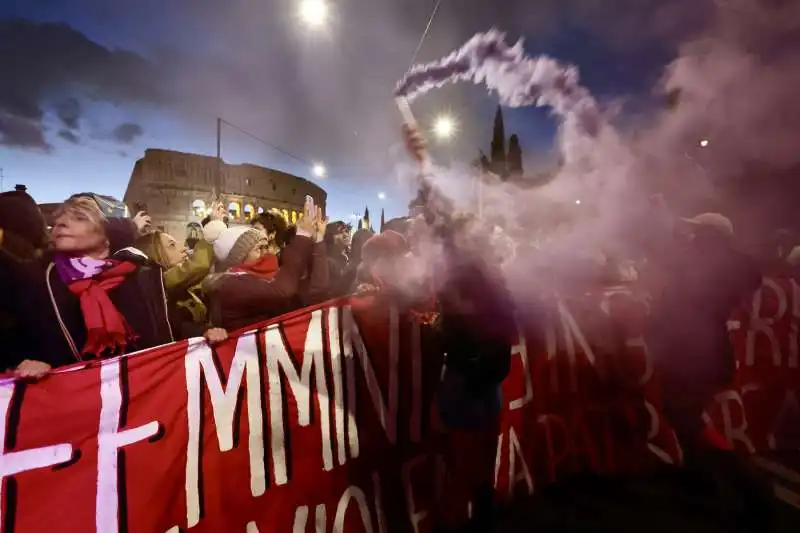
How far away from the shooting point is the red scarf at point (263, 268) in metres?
3.28

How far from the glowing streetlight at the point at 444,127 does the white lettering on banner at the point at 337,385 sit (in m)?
2.28

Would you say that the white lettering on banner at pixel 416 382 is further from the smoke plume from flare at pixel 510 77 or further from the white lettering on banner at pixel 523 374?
the smoke plume from flare at pixel 510 77

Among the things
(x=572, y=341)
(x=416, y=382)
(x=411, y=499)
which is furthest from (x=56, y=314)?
(x=572, y=341)

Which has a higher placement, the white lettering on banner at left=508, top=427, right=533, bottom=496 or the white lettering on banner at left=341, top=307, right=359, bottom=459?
the white lettering on banner at left=341, top=307, right=359, bottom=459

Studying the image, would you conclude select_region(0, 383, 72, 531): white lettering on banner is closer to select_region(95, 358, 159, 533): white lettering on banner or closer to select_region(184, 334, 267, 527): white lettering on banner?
select_region(95, 358, 159, 533): white lettering on banner

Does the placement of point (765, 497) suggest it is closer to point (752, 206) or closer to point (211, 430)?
point (211, 430)

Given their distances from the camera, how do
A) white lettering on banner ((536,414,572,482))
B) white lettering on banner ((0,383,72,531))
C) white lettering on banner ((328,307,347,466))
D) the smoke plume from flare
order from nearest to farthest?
white lettering on banner ((0,383,72,531)) < white lettering on banner ((328,307,347,466)) < white lettering on banner ((536,414,572,482)) < the smoke plume from flare

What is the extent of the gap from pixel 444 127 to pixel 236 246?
2.58 m

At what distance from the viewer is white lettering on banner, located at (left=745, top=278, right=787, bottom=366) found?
144 inches

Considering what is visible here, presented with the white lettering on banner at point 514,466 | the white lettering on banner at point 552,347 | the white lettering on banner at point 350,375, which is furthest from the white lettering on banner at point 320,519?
the white lettering on banner at point 552,347

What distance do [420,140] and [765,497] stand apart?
10.3ft

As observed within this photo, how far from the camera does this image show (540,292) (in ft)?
11.3

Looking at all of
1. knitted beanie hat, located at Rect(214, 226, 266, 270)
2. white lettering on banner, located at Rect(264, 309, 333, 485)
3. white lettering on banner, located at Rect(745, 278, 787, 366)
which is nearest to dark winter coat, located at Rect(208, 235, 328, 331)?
knitted beanie hat, located at Rect(214, 226, 266, 270)

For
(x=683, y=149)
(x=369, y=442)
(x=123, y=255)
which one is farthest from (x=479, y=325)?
(x=683, y=149)
